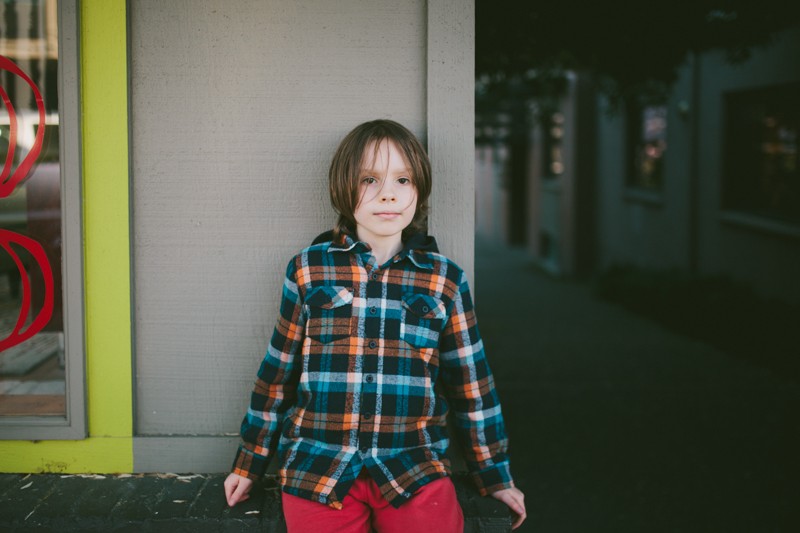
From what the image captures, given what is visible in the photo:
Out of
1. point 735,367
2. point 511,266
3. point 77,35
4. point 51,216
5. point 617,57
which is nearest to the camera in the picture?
point 77,35

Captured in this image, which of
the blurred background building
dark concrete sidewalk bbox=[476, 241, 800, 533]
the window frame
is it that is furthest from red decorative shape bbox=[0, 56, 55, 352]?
the blurred background building

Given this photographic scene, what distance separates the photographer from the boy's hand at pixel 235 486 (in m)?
2.68

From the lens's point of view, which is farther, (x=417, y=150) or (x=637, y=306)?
(x=637, y=306)

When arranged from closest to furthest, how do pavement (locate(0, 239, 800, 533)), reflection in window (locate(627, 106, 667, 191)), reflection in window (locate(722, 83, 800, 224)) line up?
pavement (locate(0, 239, 800, 533)) < reflection in window (locate(722, 83, 800, 224)) < reflection in window (locate(627, 106, 667, 191))

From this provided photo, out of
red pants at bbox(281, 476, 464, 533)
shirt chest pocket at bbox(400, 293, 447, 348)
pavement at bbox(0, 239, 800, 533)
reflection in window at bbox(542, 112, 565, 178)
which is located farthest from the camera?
reflection in window at bbox(542, 112, 565, 178)

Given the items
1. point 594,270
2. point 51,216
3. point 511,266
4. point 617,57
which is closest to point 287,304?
point 51,216

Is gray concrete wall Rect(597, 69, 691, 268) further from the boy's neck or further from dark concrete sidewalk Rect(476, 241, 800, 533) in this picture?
the boy's neck

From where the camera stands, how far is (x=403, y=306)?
2.56 meters

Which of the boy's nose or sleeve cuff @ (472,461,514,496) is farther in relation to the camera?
sleeve cuff @ (472,461,514,496)

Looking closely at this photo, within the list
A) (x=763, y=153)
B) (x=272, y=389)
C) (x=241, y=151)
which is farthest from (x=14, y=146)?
(x=763, y=153)

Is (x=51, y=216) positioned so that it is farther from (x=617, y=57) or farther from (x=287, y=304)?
(x=617, y=57)

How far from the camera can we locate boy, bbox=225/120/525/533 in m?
2.48

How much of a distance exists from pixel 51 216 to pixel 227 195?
0.65 m

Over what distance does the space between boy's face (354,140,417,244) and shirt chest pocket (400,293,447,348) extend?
214 mm
